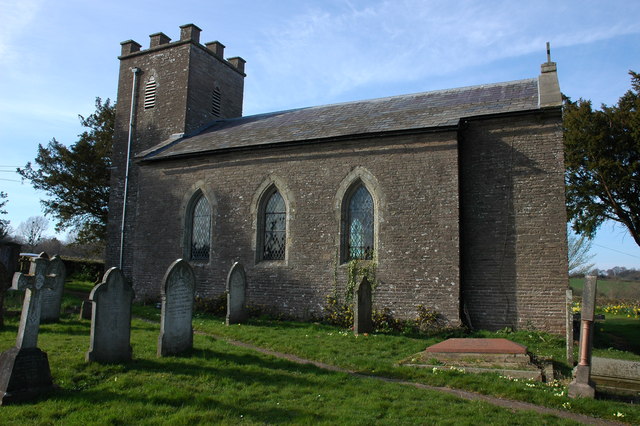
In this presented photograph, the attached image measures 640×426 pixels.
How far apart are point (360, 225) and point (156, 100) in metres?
14.0

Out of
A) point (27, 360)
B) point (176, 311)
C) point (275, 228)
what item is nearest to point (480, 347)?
point (176, 311)

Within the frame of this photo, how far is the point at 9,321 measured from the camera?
11.1m

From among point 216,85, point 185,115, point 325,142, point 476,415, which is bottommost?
point 476,415

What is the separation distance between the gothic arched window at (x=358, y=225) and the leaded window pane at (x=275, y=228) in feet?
7.73

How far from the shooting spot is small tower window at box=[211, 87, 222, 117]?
924 inches

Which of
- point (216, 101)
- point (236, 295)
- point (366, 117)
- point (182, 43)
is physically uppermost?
point (182, 43)

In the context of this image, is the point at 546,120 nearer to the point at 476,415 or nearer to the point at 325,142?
the point at 325,142

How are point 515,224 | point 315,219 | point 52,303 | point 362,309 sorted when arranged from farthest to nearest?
point 315,219, point 515,224, point 362,309, point 52,303

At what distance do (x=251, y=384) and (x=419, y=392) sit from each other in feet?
8.52

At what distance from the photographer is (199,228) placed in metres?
17.5

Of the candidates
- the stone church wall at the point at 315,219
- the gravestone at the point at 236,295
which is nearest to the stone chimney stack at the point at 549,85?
the stone church wall at the point at 315,219

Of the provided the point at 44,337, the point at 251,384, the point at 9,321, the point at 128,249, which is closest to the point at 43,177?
the point at 128,249

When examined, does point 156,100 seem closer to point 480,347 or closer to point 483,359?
point 480,347

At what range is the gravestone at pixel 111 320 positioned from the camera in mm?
7672
